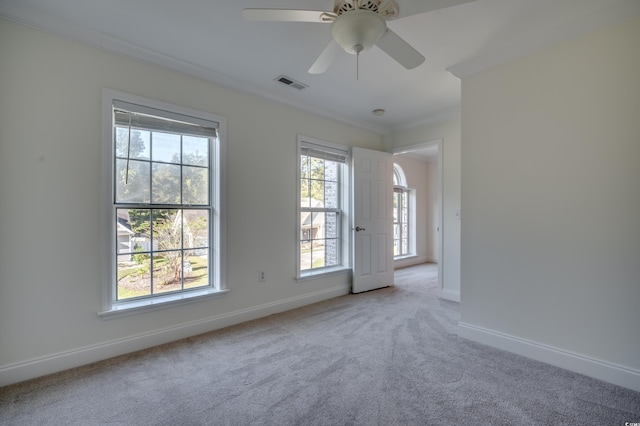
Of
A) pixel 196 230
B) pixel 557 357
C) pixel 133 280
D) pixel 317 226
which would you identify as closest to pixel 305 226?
pixel 317 226

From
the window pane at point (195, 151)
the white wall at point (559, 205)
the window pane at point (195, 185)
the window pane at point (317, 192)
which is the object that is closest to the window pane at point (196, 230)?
the window pane at point (195, 185)

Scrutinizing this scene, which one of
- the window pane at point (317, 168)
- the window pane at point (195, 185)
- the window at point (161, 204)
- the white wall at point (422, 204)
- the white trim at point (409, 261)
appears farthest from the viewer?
the white wall at point (422, 204)

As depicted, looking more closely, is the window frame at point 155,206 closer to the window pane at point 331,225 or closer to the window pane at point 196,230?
the window pane at point 196,230

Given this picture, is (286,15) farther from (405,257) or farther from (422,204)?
(422,204)

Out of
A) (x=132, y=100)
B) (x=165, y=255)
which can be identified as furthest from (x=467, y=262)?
(x=132, y=100)

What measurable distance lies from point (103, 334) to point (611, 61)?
434 centimetres

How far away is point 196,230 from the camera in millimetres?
2904

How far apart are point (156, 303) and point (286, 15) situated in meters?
2.47

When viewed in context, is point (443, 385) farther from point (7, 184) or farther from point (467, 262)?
point (7, 184)

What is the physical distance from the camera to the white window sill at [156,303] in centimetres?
233

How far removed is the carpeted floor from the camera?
1643 mm

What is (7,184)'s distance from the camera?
1948 millimetres

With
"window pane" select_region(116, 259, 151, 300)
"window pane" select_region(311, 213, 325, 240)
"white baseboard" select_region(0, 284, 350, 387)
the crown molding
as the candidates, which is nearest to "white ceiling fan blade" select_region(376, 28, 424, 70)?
the crown molding

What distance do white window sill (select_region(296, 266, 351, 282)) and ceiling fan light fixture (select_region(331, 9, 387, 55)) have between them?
105 inches
